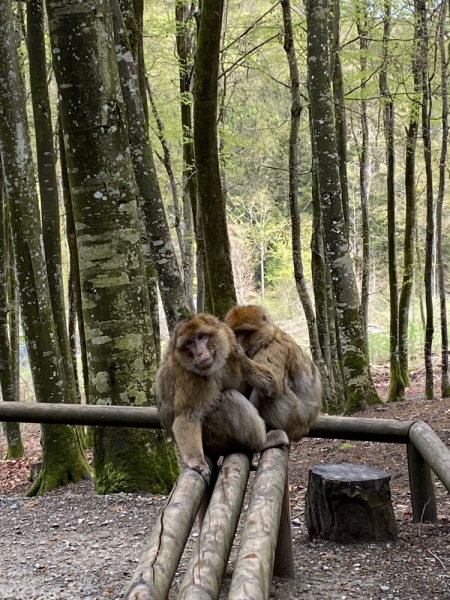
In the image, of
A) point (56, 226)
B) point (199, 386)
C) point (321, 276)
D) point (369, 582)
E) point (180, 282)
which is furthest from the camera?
point (321, 276)

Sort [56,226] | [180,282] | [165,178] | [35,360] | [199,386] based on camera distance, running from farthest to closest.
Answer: [165,178], [56,226], [180,282], [35,360], [199,386]

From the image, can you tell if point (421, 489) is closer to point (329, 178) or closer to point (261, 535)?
point (261, 535)

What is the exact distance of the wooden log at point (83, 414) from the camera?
201 inches

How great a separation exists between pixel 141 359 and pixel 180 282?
235 centimetres

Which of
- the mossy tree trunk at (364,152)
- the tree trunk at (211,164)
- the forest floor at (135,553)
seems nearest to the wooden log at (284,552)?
the forest floor at (135,553)

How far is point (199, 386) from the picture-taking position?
380 centimetres

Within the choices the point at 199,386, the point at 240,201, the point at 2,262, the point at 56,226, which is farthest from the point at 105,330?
the point at 240,201

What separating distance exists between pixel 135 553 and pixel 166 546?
2434mm

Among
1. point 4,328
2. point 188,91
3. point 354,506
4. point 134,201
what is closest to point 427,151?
point 188,91

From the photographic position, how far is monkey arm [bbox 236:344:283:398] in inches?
154

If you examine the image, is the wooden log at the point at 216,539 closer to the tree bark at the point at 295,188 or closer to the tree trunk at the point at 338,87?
the tree bark at the point at 295,188

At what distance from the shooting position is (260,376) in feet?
13.0

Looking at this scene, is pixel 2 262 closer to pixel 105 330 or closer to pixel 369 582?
pixel 105 330

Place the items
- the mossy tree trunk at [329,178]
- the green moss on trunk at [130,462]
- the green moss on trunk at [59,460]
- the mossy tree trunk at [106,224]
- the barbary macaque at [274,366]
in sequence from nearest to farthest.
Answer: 1. the barbary macaque at [274,366]
2. the mossy tree trunk at [106,224]
3. the green moss on trunk at [130,462]
4. the green moss on trunk at [59,460]
5. the mossy tree trunk at [329,178]
